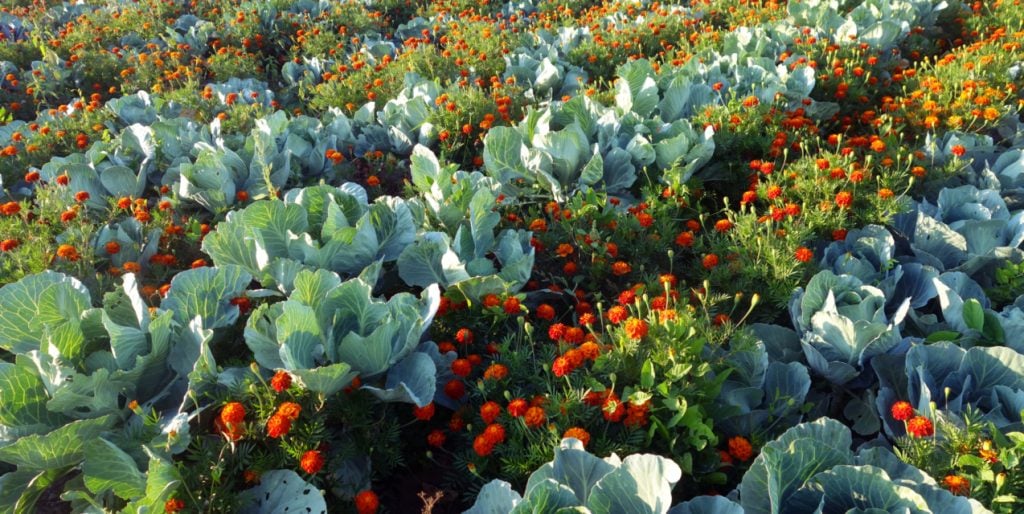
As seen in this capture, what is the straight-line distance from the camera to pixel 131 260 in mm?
2924

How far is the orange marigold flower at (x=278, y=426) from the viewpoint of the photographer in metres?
1.75

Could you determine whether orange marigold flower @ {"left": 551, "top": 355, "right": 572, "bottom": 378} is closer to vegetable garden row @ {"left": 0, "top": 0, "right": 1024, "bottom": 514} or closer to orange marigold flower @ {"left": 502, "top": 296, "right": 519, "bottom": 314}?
vegetable garden row @ {"left": 0, "top": 0, "right": 1024, "bottom": 514}

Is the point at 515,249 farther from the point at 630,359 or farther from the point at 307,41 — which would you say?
the point at 307,41

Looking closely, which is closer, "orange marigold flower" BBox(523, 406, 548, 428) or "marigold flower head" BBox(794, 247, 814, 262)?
"orange marigold flower" BBox(523, 406, 548, 428)

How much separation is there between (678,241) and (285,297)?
64.0 inches

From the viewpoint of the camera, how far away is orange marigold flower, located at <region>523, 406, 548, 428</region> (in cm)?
192

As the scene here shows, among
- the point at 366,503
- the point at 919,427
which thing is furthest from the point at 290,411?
the point at 919,427

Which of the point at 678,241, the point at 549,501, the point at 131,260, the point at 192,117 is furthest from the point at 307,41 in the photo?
the point at 549,501

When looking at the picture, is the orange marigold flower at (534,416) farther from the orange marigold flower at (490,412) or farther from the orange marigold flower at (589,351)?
Answer: the orange marigold flower at (589,351)

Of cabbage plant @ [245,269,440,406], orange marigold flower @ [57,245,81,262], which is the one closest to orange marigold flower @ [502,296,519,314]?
cabbage plant @ [245,269,440,406]

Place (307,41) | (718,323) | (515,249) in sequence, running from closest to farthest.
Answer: (718,323)
(515,249)
(307,41)

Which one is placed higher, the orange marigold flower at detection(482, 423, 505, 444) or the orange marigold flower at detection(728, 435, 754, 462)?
the orange marigold flower at detection(482, 423, 505, 444)

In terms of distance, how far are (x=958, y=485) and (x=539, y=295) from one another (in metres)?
1.56

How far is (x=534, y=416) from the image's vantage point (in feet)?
6.33
